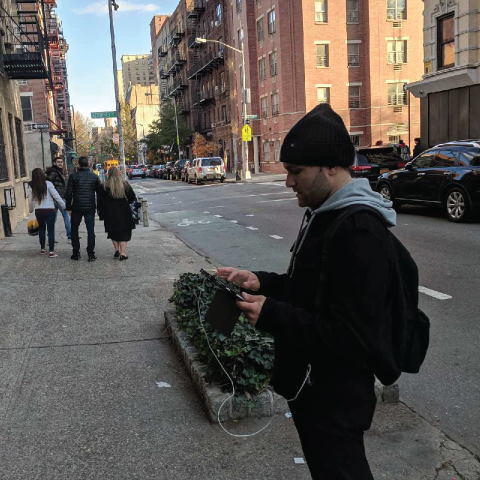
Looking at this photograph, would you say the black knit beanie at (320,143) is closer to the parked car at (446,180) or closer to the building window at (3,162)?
the parked car at (446,180)

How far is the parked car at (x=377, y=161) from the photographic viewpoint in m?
19.7

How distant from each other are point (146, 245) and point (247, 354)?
8258 mm

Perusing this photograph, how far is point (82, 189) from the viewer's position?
10.2m

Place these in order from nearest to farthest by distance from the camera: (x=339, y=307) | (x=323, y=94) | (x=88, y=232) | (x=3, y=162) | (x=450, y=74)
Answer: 1. (x=339, y=307)
2. (x=88, y=232)
3. (x=3, y=162)
4. (x=450, y=74)
5. (x=323, y=94)

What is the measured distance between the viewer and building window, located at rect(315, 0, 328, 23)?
41688 mm

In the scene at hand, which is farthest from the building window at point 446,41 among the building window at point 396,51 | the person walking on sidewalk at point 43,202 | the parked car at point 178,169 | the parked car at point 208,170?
the parked car at point 178,169

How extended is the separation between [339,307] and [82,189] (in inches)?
357

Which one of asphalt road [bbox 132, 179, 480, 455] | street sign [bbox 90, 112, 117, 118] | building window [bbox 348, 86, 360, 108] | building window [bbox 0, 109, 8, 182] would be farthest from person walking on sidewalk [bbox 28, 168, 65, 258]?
building window [bbox 348, 86, 360, 108]

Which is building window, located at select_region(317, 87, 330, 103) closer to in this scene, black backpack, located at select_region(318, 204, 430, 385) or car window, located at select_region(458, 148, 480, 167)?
car window, located at select_region(458, 148, 480, 167)

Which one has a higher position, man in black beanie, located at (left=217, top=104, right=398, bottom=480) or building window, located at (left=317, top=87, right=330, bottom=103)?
building window, located at (left=317, top=87, right=330, bottom=103)

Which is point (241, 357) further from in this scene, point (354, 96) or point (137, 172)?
point (137, 172)

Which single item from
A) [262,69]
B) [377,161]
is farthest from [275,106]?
[377,161]

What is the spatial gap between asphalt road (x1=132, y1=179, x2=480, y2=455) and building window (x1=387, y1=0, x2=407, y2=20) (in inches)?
1119

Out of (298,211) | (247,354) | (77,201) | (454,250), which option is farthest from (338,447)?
(298,211)
